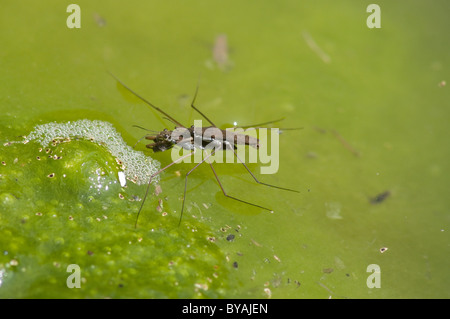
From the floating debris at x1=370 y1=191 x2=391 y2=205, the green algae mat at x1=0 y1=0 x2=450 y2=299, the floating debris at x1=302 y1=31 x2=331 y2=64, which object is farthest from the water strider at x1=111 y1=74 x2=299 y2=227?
the floating debris at x1=302 y1=31 x2=331 y2=64

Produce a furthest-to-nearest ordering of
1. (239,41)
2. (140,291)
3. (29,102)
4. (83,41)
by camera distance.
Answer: (239,41)
(83,41)
(29,102)
(140,291)

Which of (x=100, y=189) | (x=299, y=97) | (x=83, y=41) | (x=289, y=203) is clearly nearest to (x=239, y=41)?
(x=299, y=97)

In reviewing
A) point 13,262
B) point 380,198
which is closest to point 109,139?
point 13,262

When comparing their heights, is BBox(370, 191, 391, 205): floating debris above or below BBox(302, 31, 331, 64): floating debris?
below

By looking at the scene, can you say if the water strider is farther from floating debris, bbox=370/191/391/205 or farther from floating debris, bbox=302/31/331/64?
floating debris, bbox=302/31/331/64

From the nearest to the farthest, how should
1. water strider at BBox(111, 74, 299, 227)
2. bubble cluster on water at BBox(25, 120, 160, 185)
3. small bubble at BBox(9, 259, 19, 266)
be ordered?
small bubble at BBox(9, 259, 19, 266)
bubble cluster on water at BBox(25, 120, 160, 185)
water strider at BBox(111, 74, 299, 227)

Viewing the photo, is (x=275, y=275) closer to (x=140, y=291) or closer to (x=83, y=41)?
(x=140, y=291)

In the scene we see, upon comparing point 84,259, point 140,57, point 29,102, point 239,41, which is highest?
point 239,41

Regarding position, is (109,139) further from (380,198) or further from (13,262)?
(380,198)
